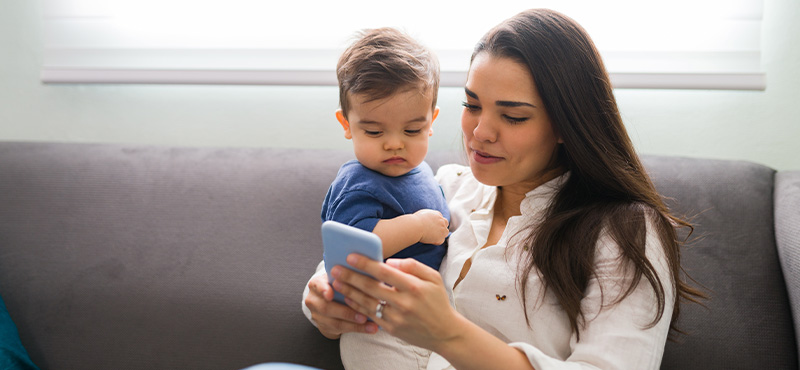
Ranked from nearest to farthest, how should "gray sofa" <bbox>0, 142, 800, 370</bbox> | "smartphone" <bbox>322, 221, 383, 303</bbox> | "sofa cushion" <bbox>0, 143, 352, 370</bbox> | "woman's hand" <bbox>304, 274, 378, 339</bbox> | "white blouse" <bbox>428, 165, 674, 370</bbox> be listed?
"smartphone" <bbox>322, 221, 383, 303</bbox> < "white blouse" <bbox>428, 165, 674, 370</bbox> < "woman's hand" <bbox>304, 274, 378, 339</bbox> < "gray sofa" <bbox>0, 142, 800, 370</bbox> < "sofa cushion" <bbox>0, 143, 352, 370</bbox>

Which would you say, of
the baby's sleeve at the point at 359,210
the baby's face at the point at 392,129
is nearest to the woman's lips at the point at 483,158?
the baby's face at the point at 392,129

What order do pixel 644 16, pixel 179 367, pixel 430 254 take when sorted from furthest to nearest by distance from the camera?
pixel 644 16 → pixel 179 367 → pixel 430 254

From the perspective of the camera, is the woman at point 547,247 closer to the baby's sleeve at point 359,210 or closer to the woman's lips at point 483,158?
the woman's lips at point 483,158

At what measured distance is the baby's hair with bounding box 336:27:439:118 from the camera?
1134 millimetres

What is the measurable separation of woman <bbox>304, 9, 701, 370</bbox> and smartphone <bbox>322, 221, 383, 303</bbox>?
3 cm

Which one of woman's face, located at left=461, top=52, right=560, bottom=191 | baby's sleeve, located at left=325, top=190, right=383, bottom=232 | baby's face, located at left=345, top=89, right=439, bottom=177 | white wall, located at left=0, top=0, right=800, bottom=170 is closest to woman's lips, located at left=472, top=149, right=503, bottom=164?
woman's face, located at left=461, top=52, right=560, bottom=191

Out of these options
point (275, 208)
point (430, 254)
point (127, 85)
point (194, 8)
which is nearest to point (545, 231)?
point (430, 254)

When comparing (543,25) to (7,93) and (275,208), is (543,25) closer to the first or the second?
(275,208)

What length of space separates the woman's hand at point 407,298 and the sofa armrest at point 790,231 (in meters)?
0.85

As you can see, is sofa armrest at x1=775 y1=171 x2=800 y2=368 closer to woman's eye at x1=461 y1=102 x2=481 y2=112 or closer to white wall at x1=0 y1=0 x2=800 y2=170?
white wall at x1=0 y1=0 x2=800 y2=170

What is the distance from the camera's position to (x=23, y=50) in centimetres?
212

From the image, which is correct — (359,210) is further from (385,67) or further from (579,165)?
(579,165)

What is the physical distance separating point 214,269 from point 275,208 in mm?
228

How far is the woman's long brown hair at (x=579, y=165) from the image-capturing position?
1109 millimetres
